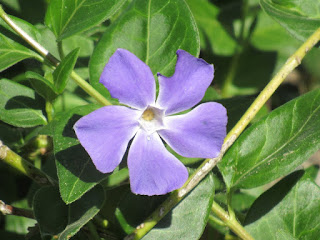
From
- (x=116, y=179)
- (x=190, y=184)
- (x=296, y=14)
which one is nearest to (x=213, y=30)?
(x=296, y=14)

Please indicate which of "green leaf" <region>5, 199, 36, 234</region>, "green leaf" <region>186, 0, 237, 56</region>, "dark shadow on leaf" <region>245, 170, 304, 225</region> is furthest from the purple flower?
"green leaf" <region>186, 0, 237, 56</region>

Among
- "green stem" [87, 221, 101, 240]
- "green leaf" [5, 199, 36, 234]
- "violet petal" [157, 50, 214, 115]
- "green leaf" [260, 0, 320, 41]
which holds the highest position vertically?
"violet petal" [157, 50, 214, 115]

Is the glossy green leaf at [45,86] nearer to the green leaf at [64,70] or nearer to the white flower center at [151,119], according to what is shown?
the green leaf at [64,70]

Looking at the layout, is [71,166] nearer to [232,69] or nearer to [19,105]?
[19,105]

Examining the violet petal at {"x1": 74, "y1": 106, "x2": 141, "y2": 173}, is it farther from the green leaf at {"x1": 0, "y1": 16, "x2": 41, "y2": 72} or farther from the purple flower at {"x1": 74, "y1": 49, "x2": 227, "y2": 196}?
the green leaf at {"x1": 0, "y1": 16, "x2": 41, "y2": 72}

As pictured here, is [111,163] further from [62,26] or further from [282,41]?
[282,41]

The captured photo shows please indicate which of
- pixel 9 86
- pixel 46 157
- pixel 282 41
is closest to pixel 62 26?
pixel 9 86

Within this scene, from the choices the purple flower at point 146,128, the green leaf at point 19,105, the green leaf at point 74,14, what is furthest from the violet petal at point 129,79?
the green leaf at point 19,105
